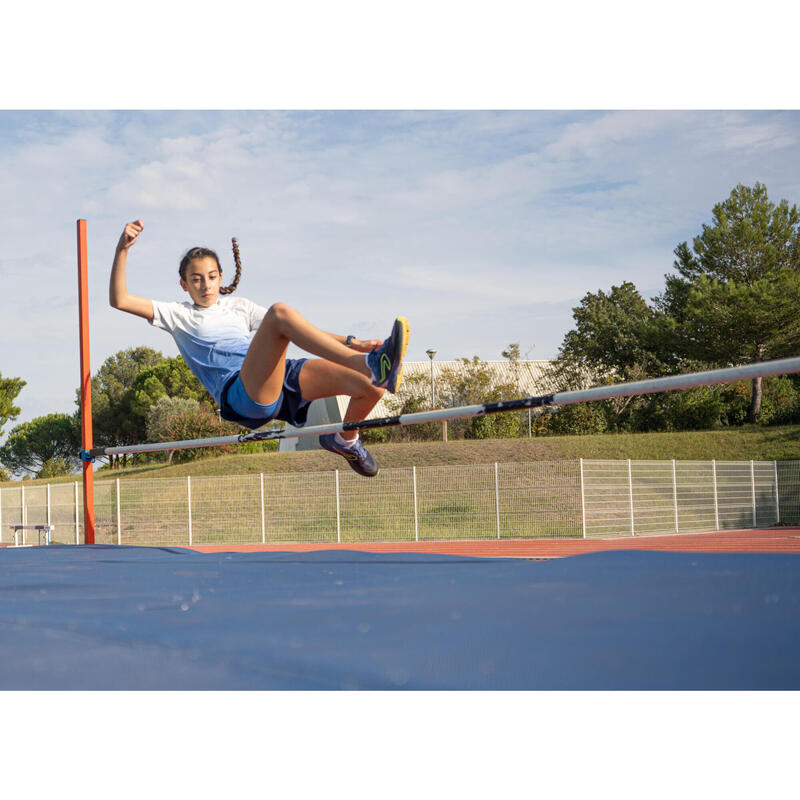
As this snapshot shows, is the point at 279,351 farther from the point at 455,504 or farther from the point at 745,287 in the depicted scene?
the point at 745,287

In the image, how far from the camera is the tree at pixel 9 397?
85.7 ft

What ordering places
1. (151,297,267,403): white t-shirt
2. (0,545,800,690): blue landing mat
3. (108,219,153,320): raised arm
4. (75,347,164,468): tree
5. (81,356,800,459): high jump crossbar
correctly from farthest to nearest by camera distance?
(75,347,164,468): tree
(151,297,267,403): white t-shirt
(108,219,153,320): raised arm
(81,356,800,459): high jump crossbar
(0,545,800,690): blue landing mat

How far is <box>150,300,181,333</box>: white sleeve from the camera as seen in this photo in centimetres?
481

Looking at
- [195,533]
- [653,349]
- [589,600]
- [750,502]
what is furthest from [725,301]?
[589,600]

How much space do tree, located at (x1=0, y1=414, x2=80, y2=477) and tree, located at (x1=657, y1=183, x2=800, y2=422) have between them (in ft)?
73.5

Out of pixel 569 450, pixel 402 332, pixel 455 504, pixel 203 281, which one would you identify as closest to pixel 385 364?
pixel 402 332

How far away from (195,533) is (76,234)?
24.9 ft

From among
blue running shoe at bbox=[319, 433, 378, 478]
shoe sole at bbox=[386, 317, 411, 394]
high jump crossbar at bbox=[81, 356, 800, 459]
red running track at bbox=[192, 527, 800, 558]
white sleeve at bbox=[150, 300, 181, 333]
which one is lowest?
red running track at bbox=[192, 527, 800, 558]

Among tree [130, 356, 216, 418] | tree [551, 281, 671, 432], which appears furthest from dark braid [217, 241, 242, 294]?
tree [130, 356, 216, 418]

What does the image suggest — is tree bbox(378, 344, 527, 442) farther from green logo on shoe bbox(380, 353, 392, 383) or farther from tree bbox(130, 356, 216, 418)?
green logo on shoe bbox(380, 353, 392, 383)

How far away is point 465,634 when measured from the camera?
2.13 meters

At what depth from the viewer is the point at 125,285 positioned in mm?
4676

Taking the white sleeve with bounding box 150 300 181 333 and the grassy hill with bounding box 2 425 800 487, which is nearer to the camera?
the white sleeve with bounding box 150 300 181 333

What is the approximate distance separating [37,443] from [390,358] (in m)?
32.1
